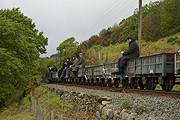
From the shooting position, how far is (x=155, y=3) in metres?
57.3

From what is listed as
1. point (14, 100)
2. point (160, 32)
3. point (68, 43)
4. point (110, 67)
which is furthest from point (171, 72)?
point (68, 43)

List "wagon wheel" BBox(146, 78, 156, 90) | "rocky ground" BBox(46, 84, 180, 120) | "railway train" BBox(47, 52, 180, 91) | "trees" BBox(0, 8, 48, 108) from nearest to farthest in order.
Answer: "rocky ground" BBox(46, 84, 180, 120) < "railway train" BBox(47, 52, 180, 91) < "wagon wheel" BBox(146, 78, 156, 90) < "trees" BBox(0, 8, 48, 108)

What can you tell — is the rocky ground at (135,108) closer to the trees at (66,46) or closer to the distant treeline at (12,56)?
the distant treeline at (12,56)

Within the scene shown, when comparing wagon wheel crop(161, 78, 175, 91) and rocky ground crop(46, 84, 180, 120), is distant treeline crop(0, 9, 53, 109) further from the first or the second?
wagon wheel crop(161, 78, 175, 91)

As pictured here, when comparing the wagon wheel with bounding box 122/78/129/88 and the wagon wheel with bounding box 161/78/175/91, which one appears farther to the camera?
the wagon wheel with bounding box 122/78/129/88

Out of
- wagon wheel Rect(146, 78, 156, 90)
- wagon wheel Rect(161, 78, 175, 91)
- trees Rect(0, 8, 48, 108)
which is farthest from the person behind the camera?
trees Rect(0, 8, 48, 108)

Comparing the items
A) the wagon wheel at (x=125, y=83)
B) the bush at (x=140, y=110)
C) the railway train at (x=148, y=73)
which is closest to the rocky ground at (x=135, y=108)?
the bush at (x=140, y=110)

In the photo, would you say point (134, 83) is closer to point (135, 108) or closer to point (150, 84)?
point (150, 84)

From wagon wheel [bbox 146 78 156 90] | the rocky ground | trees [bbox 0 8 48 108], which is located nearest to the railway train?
wagon wheel [bbox 146 78 156 90]

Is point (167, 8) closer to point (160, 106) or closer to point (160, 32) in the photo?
point (160, 32)

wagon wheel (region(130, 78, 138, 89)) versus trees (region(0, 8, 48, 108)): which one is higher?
trees (region(0, 8, 48, 108))

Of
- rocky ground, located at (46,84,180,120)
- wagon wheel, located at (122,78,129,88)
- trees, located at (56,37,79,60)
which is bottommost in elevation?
rocky ground, located at (46,84,180,120)

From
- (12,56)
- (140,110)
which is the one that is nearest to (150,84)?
(140,110)

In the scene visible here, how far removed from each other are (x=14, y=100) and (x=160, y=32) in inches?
1054
